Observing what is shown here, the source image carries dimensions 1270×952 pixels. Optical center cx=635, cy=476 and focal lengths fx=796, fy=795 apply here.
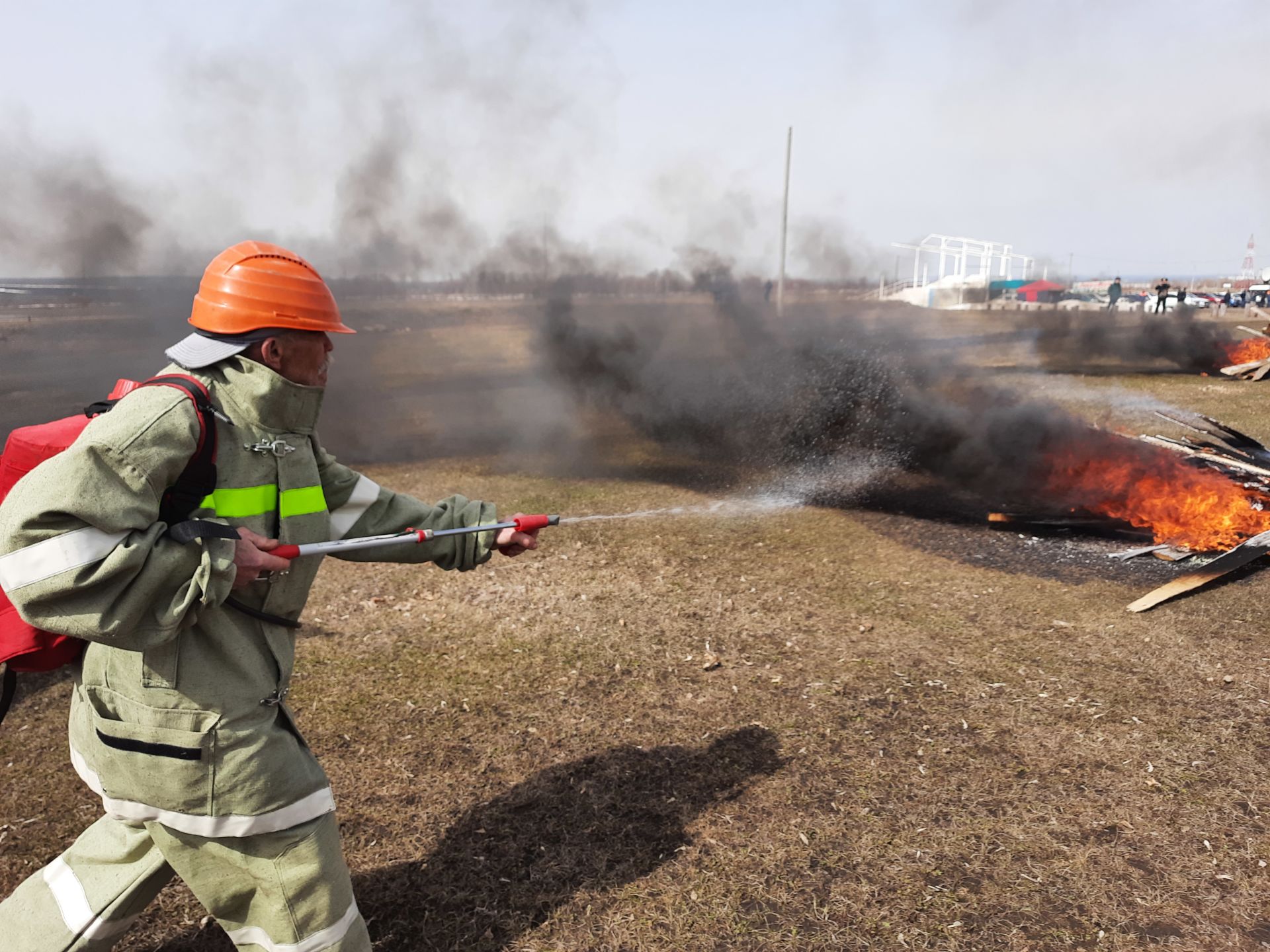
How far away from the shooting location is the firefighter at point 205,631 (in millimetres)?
1864

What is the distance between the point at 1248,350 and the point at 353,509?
78.0 ft

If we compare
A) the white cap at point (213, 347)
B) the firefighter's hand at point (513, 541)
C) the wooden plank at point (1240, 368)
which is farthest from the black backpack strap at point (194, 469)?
the wooden plank at point (1240, 368)

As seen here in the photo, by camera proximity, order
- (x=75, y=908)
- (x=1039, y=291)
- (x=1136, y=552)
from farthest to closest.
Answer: (x=1039, y=291) → (x=1136, y=552) → (x=75, y=908)

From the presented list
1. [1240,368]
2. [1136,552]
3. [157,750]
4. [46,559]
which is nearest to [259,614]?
[157,750]

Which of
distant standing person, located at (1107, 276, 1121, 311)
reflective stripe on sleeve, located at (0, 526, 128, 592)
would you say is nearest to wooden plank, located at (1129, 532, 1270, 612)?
reflective stripe on sleeve, located at (0, 526, 128, 592)

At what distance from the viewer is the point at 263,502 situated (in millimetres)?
2270

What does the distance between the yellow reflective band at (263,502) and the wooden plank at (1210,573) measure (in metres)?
5.65

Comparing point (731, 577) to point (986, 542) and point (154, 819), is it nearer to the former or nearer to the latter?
point (986, 542)

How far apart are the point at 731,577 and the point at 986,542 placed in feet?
8.43

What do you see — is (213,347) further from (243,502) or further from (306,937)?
(306,937)

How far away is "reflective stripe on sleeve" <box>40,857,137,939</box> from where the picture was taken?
2.33 meters

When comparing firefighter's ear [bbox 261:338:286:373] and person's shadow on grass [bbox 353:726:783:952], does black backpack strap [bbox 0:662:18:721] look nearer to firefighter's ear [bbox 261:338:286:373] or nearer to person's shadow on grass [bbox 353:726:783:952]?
firefighter's ear [bbox 261:338:286:373]

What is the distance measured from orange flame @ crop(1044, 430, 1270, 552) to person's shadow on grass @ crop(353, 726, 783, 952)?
5.10m

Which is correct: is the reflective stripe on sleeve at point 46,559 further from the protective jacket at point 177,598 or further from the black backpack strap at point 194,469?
the black backpack strap at point 194,469
